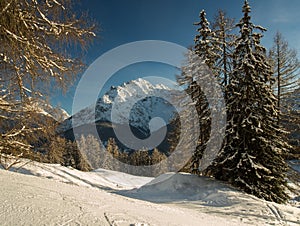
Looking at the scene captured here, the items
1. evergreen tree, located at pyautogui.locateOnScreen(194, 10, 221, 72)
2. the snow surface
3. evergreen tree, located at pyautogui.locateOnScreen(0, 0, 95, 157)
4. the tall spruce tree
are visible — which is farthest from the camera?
evergreen tree, located at pyautogui.locateOnScreen(194, 10, 221, 72)

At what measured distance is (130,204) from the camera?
4203mm

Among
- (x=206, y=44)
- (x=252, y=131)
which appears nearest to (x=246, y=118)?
(x=252, y=131)

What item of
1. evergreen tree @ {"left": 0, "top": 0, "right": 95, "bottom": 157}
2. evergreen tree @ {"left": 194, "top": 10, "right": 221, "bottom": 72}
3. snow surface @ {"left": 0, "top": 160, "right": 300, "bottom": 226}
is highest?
evergreen tree @ {"left": 194, "top": 10, "right": 221, "bottom": 72}

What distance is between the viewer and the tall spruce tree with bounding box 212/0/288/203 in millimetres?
9711

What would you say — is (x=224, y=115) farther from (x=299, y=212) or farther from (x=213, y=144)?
(x=299, y=212)

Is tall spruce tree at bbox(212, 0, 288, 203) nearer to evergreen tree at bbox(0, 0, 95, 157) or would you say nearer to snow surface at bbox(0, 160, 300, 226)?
snow surface at bbox(0, 160, 300, 226)

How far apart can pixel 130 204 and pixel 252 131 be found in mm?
7658

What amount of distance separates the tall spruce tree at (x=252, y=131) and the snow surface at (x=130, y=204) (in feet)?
3.56

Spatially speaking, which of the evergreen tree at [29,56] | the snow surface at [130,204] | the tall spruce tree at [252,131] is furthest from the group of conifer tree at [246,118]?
the evergreen tree at [29,56]

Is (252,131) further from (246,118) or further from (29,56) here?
(29,56)

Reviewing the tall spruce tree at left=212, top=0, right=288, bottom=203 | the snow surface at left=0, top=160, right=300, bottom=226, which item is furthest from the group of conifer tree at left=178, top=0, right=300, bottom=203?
the snow surface at left=0, top=160, right=300, bottom=226

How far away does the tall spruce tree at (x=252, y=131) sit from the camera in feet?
31.9

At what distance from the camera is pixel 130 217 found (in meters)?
3.04

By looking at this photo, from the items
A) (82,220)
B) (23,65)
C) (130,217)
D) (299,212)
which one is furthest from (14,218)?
(299,212)
